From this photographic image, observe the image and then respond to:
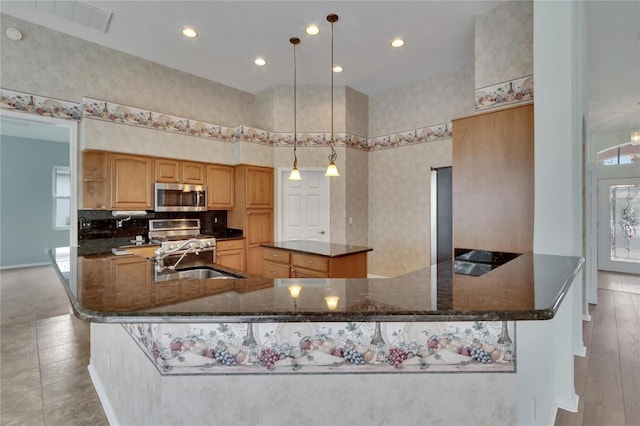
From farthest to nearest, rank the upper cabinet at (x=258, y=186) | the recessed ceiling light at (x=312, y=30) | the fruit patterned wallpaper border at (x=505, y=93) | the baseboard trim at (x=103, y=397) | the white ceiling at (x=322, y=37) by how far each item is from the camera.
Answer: the upper cabinet at (x=258, y=186) → the recessed ceiling light at (x=312, y=30) → the white ceiling at (x=322, y=37) → the fruit patterned wallpaper border at (x=505, y=93) → the baseboard trim at (x=103, y=397)

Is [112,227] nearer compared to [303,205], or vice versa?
[112,227]

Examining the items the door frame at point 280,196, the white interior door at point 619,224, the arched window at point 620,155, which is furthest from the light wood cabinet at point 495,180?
the arched window at point 620,155

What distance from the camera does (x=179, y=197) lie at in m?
4.68

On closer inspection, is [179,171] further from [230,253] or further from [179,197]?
[230,253]

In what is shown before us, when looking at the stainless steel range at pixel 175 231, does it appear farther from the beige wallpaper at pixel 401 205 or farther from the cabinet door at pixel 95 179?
the beige wallpaper at pixel 401 205

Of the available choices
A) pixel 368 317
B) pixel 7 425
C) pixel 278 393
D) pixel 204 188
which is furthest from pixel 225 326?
pixel 204 188

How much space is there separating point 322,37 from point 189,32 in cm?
166

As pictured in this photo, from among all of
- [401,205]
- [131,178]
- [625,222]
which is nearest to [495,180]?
[401,205]

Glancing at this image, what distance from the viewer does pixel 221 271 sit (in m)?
2.33

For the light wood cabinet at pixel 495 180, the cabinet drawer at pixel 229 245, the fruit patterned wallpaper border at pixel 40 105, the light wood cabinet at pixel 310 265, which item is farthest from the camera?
the cabinet drawer at pixel 229 245

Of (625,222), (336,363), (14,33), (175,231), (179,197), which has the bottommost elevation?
(336,363)

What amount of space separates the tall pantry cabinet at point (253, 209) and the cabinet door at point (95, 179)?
1854 millimetres

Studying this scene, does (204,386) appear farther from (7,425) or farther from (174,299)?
(7,425)

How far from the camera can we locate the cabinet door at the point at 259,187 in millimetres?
5199
